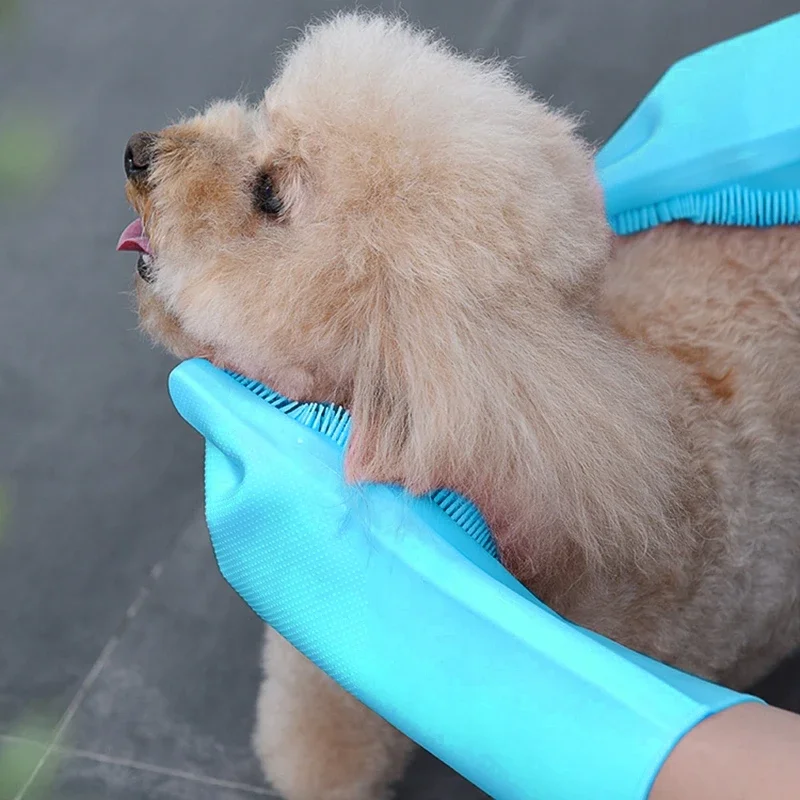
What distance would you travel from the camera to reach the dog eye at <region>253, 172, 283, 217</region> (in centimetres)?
73

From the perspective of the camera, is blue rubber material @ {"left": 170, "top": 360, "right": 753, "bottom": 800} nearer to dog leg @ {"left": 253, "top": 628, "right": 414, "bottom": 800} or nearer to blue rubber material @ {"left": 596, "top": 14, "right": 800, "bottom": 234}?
dog leg @ {"left": 253, "top": 628, "right": 414, "bottom": 800}

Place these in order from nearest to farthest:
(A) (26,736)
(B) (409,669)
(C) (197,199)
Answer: (B) (409,669), (C) (197,199), (A) (26,736)

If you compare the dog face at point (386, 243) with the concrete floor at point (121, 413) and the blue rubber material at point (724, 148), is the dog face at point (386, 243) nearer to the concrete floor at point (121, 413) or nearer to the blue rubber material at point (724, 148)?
the blue rubber material at point (724, 148)

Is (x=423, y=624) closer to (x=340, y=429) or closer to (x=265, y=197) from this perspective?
(x=340, y=429)

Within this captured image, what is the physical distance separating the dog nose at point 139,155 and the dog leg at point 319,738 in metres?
0.54

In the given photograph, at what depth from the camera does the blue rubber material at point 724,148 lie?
979 mm

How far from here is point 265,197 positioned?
2.42 ft

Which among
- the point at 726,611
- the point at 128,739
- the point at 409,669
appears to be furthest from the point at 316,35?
the point at 128,739

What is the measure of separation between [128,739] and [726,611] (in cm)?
78

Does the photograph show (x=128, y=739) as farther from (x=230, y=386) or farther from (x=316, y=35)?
(x=316, y=35)

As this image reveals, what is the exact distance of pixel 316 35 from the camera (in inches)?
32.4

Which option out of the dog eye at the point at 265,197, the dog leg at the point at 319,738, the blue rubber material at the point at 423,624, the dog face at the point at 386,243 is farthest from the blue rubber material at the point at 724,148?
the dog leg at the point at 319,738

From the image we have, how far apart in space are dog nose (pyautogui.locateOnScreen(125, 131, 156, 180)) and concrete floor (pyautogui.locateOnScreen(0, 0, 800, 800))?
2.07 ft

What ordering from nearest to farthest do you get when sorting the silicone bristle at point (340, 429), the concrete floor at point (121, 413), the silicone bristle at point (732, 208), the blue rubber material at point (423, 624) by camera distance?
the blue rubber material at point (423, 624) < the silicone bristle at point (340, 429) < the silicone bristle at point (732, 208) < the concrete floor at point (121, 413)
